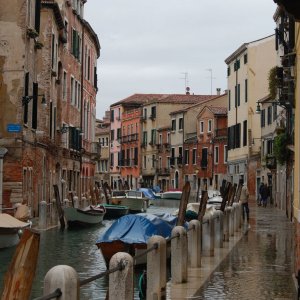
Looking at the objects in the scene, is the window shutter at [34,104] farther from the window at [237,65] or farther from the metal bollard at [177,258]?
the window at [237,65]

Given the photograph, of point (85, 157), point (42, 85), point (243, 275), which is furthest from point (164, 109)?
point (243, 275)

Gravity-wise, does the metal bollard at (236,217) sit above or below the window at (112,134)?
below

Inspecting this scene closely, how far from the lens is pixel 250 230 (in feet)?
91.9

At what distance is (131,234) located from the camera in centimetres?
1811

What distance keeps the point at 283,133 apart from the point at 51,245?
1503 cm

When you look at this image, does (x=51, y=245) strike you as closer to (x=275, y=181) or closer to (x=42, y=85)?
(x=42, y=85)

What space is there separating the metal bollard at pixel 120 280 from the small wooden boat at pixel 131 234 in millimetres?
8831

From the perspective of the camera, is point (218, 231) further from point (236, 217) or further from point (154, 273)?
point (154, 273)

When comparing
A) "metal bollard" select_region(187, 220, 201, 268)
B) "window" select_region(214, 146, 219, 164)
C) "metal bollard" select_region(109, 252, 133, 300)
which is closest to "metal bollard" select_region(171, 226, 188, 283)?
"metal bollard" select_region(187, 220, 201, 268)

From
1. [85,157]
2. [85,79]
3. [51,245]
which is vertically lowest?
[51,245]

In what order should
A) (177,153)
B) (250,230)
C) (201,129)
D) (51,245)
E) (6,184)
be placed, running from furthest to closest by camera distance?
(177,153) → (201,129) → (6,184) → (250,230) → (51,245)

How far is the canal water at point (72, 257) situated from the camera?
1447 centimetres

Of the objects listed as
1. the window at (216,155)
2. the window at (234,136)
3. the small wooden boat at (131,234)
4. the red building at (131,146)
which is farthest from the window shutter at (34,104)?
the red building at (131,146)

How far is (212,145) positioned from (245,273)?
2515 inches
